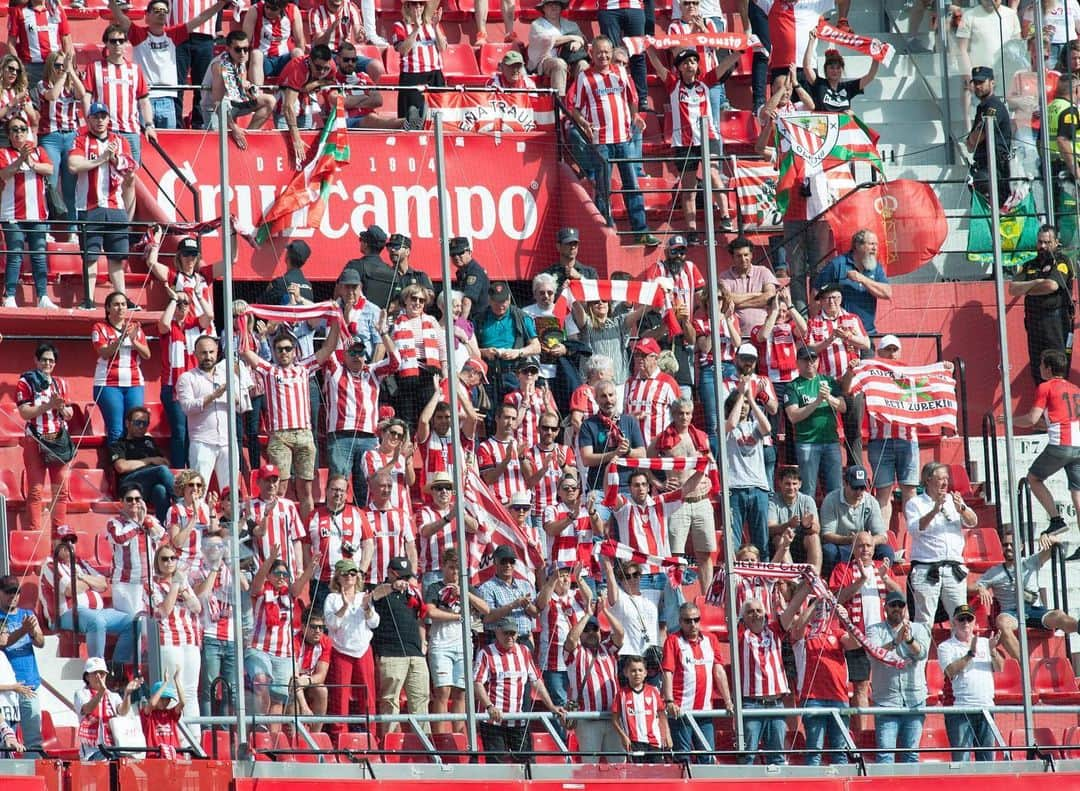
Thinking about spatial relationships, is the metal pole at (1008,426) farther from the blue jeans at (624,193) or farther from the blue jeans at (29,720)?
the blue jeans at (29,720)

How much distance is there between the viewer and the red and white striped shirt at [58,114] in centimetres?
1922

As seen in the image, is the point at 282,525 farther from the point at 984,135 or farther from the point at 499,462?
the point at 984,135

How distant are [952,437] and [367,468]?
378cm

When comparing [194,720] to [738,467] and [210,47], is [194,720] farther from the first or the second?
[210,47]

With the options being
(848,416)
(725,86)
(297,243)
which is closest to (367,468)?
(297,243)

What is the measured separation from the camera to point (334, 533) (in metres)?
16.1

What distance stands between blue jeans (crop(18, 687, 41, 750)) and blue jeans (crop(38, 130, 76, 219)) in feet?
15.9

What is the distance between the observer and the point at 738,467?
17.1 meters

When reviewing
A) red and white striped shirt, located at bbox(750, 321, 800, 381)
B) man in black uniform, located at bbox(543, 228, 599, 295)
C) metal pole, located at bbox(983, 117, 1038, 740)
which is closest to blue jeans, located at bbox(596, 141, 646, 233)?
man in black uniform, located at bbox(543, 228, 599, 295)

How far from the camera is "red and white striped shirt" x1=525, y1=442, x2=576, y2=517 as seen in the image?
16.8m

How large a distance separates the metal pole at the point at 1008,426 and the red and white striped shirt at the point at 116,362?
19.3ft

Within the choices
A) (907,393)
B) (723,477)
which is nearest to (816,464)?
(907,393)

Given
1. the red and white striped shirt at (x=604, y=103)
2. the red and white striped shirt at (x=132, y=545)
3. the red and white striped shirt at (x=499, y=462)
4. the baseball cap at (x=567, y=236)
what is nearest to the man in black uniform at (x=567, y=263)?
the baseball cap at (x=567, y=236)

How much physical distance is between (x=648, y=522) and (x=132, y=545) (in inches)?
128
